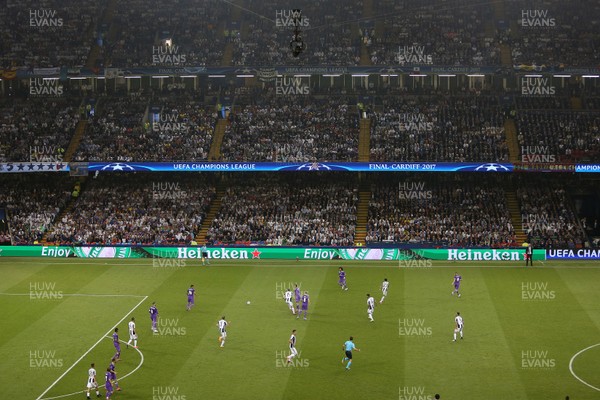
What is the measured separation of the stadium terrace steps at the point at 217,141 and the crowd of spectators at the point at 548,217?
73.0 feet

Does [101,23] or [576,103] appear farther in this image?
[101,23]

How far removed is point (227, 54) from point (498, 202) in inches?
998

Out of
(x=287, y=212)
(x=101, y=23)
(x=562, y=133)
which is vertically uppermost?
(x=101, y=23)

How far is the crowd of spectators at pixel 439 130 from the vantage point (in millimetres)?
55938

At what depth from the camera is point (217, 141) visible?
59.2m

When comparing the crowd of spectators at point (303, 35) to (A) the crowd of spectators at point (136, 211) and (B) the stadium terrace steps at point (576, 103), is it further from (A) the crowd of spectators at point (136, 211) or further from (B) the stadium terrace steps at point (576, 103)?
(B) the stadium terrace steps at point (576, 103)

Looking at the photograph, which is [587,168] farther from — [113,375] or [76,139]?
[76,139]

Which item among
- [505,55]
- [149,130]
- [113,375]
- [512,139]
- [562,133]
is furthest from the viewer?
[505,55]

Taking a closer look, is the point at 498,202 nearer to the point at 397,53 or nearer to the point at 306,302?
the point at 397,53

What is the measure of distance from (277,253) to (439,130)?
16.7m

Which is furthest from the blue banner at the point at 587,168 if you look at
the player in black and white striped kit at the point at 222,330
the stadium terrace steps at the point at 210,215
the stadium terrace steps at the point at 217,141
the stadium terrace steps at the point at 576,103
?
the player in black and white striped kit at the point at 222,330

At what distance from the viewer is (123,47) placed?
213 feet

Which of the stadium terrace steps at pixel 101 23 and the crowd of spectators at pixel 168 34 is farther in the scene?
the stadium terrace steps at pixel 101 23

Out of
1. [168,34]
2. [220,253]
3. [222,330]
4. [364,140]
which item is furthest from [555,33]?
[222,330]
